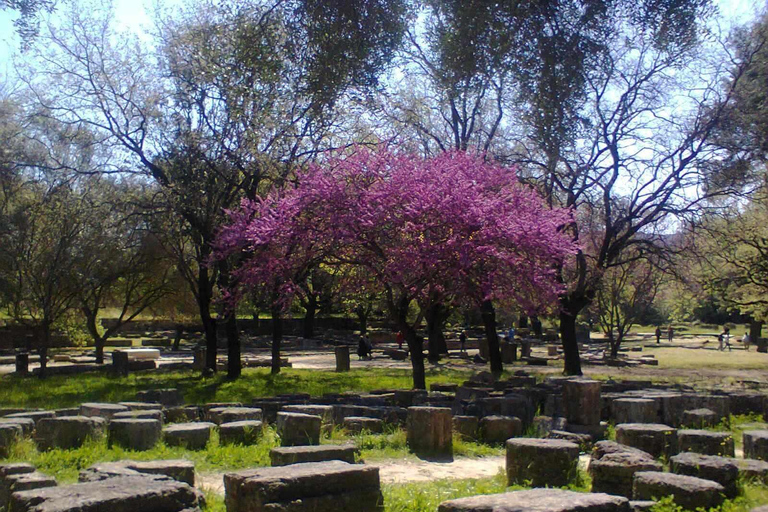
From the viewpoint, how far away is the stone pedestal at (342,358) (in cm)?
2548

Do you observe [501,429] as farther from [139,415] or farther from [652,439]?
[139,415]

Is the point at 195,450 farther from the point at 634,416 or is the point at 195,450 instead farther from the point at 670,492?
the point at 634,416

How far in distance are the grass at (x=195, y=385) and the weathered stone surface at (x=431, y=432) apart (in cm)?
647

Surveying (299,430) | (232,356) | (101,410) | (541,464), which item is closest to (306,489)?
(541,464)

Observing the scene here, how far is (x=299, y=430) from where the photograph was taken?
912 cm

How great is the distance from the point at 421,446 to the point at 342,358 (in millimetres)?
16177

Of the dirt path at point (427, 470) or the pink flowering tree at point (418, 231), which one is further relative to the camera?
the pink flowering tree at point (418, 231)

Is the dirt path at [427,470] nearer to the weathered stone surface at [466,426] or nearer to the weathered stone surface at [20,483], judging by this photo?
the weathered stone surface at [466,426]

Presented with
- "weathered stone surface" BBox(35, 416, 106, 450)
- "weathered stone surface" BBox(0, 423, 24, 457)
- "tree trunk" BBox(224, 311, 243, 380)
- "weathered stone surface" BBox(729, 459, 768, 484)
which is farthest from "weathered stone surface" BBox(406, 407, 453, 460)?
"tree trunk" BBox(224, 311, 243, 380)

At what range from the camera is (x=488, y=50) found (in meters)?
10.3

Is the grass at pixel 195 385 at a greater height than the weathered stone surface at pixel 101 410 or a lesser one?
lesser

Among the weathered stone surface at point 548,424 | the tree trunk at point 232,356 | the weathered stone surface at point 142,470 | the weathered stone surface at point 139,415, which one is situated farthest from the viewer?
the tree trunk at point 232,356

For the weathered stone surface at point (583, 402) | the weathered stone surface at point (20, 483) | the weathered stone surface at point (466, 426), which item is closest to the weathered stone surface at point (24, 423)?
the weathered stone surface at point (20, 483)

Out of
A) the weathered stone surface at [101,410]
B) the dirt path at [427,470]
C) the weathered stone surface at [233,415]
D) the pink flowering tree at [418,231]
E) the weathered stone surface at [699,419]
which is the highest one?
the pink flowering tree at [418,231]
